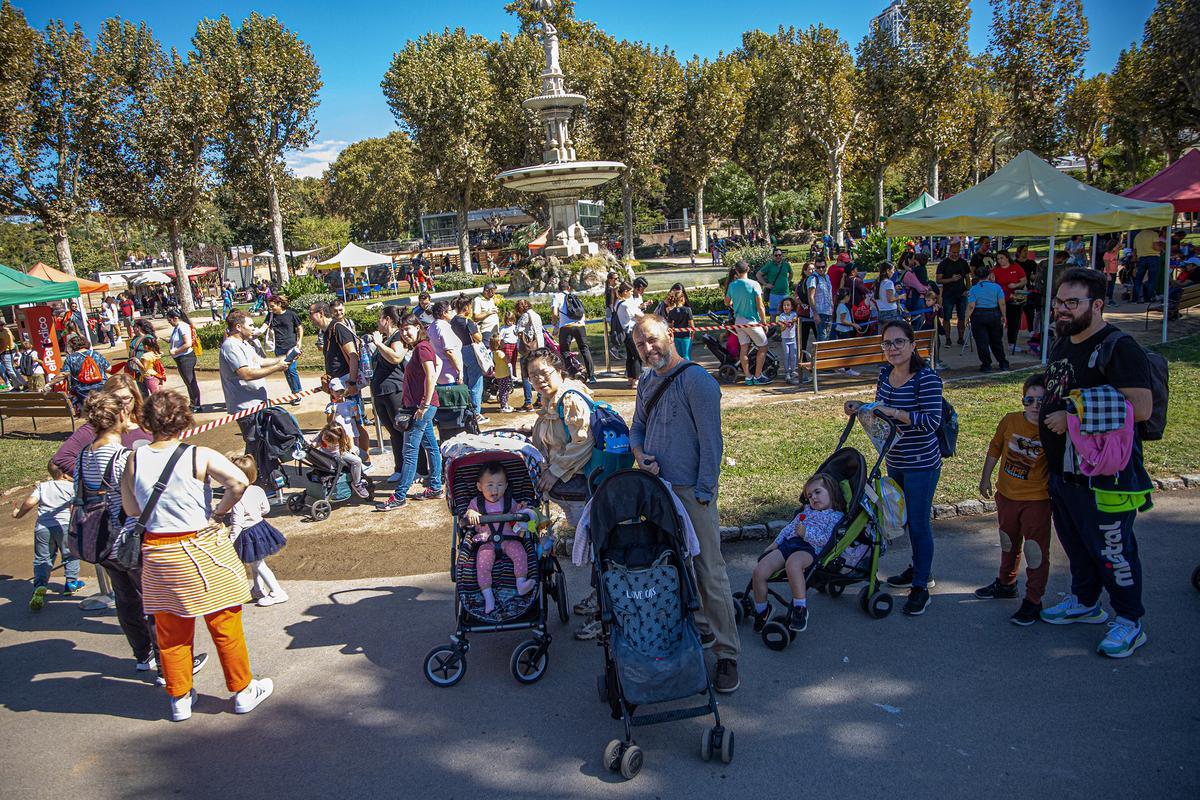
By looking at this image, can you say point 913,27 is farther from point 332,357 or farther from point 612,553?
point 612,553

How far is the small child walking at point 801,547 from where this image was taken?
4789 mm

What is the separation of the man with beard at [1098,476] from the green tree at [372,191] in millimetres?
68372

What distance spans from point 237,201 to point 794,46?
101ft

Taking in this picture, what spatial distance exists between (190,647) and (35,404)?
9.49 m

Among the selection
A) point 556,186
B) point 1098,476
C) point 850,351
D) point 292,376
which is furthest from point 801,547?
point 556,186

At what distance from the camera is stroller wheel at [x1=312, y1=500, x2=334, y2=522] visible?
7672mm

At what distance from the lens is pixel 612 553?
14.1 ft

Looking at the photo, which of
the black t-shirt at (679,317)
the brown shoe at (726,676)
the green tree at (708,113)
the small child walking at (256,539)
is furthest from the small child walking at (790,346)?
the green tree at (708,113)

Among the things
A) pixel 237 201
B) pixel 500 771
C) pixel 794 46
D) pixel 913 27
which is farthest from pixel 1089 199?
pixel 237 201

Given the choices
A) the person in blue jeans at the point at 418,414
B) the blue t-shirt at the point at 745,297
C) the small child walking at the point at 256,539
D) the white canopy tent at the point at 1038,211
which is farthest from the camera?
the blue t-shirt at the point at 745,297

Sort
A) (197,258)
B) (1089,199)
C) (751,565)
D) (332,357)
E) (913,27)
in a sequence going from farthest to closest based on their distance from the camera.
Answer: (197,258) < (913,27) < (1089,199) < (332,357) < (751,565)

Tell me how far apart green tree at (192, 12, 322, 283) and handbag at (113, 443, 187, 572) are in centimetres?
3428

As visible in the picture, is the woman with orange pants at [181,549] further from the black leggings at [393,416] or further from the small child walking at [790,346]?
the small child walking at [790,346]

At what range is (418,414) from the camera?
753 cm
